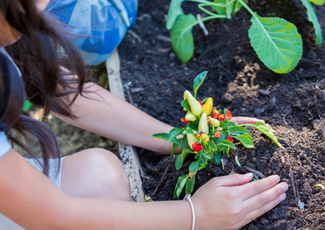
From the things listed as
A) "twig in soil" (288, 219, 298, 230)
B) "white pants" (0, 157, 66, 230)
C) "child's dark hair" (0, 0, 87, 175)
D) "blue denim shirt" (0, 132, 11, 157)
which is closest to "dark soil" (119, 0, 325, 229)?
"twig in soil" (288, 219, 298, 230)

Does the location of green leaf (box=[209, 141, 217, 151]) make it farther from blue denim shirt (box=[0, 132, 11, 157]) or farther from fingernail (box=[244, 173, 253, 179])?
blue denim shirt (box=[0, 132, 11, 157])

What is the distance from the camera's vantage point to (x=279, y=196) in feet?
3.53

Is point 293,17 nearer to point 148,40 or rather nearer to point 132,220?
point 148,40

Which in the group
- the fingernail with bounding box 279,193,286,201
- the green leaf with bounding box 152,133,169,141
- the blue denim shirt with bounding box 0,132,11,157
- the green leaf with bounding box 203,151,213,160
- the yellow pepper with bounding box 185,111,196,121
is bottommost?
the fingernail with bounding box 279,193,286,201

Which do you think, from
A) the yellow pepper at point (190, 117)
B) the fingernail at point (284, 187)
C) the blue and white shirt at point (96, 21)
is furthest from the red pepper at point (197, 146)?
the blue and white shirt at point (96, 21)

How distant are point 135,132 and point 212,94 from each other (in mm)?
563

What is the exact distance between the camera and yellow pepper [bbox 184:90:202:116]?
40.7 inches

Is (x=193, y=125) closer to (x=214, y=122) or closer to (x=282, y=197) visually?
(x=214, y=122)

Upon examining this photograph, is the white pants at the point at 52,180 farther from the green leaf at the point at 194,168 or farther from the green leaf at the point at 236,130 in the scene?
the green leaf at the point at 236,130

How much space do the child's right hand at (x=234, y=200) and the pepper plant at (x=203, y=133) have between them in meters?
0.09

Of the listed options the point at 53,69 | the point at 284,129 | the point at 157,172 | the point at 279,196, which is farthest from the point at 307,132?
the point at 53,69

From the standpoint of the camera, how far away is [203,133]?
988 mm

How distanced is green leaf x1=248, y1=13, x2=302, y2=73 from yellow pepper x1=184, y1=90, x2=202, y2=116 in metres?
0.62

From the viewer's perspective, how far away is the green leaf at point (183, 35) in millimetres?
1804
